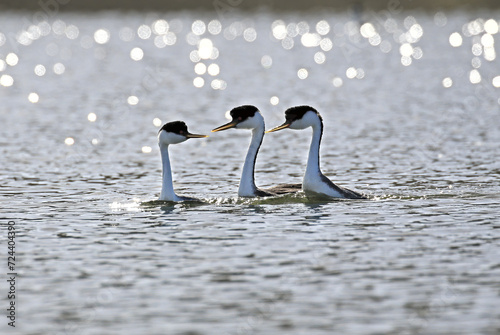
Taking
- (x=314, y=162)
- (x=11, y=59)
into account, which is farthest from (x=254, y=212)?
(x=11, y=59)

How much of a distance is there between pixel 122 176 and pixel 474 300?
12218mm

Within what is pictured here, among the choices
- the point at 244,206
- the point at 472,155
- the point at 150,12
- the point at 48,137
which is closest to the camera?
the point at 244,206

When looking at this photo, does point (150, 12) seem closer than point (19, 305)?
No

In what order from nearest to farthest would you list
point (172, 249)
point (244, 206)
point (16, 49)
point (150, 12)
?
point (172, 249), point (244, 206), point (16, 49), point (150, 12)

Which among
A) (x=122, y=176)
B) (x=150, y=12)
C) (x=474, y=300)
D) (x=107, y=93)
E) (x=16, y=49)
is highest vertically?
(x=150, y=12)

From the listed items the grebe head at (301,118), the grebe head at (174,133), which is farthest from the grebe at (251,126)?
the grebe head at (174,133)

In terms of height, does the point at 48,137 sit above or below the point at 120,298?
above

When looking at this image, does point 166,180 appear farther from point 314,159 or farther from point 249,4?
point 249,4

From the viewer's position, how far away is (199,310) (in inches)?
441

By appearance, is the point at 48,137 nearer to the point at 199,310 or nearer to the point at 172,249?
the point at 172,249

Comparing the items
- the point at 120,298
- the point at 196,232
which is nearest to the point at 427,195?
the point at 196,232

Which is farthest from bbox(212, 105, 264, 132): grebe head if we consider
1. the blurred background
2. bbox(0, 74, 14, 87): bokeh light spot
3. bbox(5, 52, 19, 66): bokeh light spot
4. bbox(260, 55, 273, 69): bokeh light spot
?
the blurred background

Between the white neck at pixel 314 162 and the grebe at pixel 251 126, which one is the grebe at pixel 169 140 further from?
the white neck at pixel 314 162

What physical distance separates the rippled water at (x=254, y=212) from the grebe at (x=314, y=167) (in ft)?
1.00
